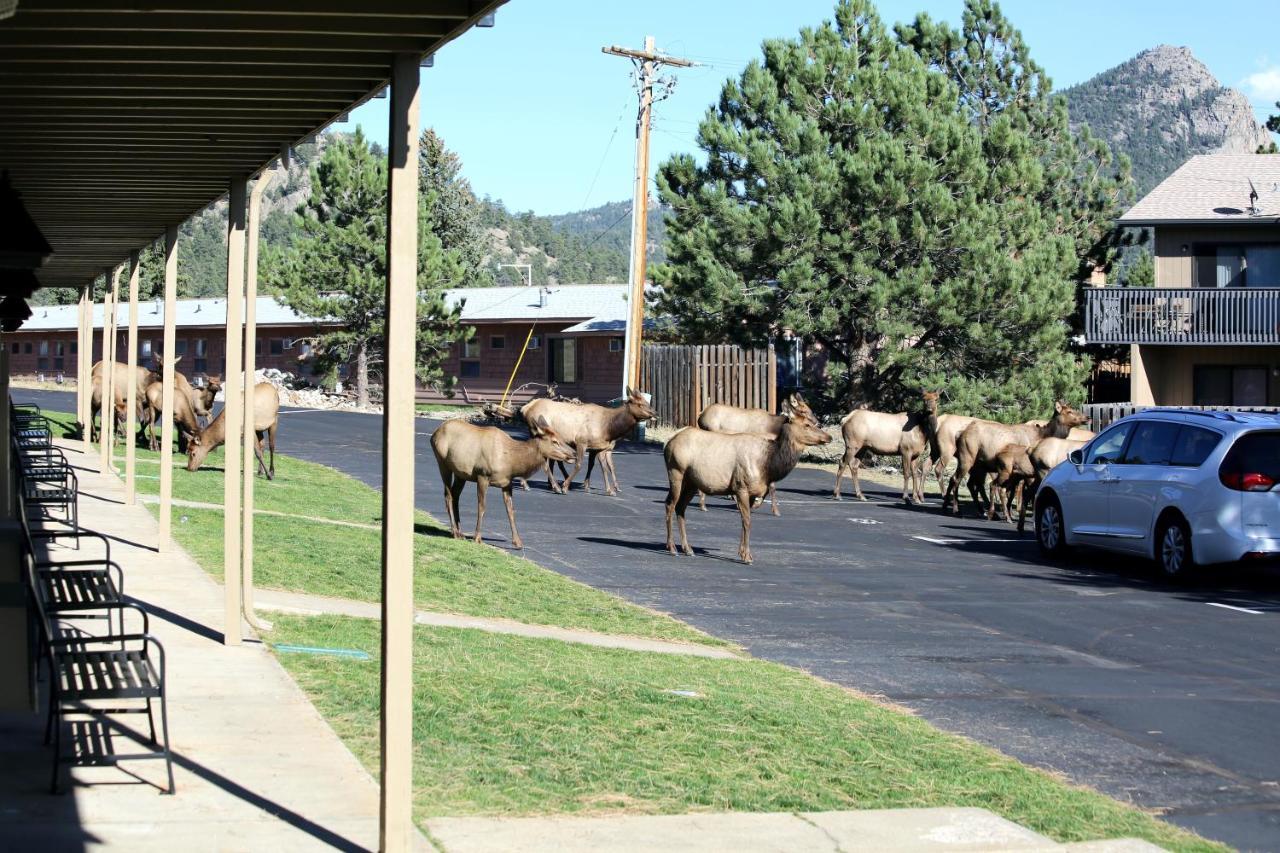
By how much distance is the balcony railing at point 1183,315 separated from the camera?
3712 cm

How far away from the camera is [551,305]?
5806cm

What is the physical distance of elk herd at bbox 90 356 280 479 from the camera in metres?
24.3

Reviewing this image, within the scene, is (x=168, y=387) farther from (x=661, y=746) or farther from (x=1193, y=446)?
(x=1193, y=446)

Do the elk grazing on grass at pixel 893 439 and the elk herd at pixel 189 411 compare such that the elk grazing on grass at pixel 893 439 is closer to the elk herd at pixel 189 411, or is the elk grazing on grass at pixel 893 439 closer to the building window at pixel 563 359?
the elk herd at pixel 189 411

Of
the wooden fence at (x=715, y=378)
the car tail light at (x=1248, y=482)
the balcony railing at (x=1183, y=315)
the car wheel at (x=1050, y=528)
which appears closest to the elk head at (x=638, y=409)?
→ the car wheel at (x=1050, y=528)

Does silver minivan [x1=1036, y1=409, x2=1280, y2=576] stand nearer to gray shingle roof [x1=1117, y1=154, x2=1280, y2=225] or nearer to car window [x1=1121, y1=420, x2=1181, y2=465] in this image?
car window [x1=1121, y1=420, x2=1181, y2=465]

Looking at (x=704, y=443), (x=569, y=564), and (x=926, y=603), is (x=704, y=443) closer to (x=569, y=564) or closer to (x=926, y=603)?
(x=569, y=564)

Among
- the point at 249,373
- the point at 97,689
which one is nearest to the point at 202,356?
the point at 249,373

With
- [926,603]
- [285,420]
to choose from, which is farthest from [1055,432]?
[285,420]

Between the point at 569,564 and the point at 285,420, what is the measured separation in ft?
90.8

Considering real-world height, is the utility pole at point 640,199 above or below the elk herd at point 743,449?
above

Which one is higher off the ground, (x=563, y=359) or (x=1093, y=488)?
(x=563, y=359)

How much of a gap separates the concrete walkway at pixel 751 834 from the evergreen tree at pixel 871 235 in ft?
92.9

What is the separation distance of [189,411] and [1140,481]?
15.0m
